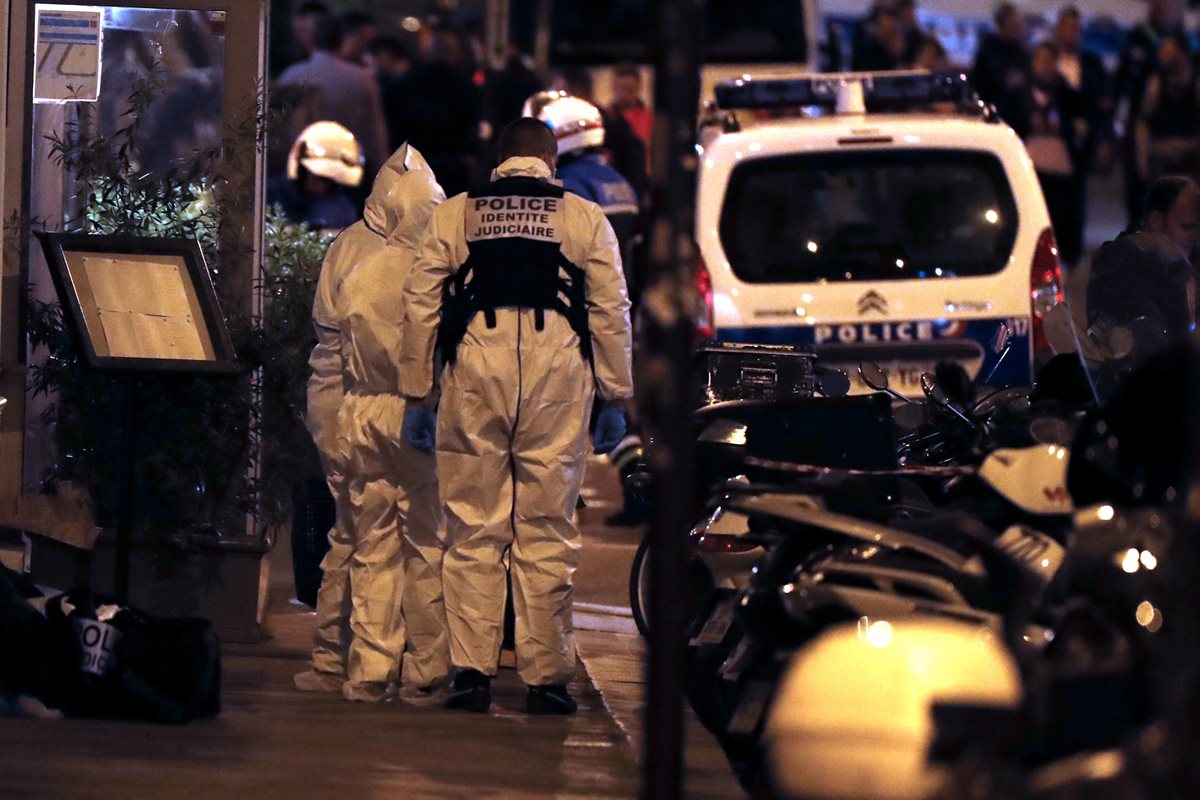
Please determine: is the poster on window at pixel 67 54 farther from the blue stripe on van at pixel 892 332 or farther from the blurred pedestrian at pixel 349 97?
the blurred pedestrian at pixel 349 97

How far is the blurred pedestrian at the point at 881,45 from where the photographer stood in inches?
776

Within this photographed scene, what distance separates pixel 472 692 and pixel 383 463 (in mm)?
850

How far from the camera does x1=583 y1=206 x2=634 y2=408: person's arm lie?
7.47m

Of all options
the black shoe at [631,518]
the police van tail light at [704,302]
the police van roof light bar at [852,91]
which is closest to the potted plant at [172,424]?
the police van tail light at [704,302]

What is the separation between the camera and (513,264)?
738 centimetres

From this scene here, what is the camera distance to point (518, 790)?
6.51 m

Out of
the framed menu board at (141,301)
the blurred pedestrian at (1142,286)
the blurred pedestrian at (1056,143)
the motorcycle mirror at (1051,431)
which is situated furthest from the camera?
the blurred pedestrian at (1056,143)

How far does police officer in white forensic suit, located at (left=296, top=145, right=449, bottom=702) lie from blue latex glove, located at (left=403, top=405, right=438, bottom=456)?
126mm

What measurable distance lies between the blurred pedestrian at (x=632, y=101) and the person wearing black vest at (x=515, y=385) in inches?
345

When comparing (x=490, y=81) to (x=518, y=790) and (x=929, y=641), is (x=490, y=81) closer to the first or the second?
(x=518, y=790)

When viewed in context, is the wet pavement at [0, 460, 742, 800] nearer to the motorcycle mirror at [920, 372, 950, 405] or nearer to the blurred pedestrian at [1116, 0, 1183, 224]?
the motorcycle mirror at [920, 372, 950, 405]

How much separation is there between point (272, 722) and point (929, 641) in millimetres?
3343

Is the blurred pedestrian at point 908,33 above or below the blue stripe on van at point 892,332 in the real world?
above

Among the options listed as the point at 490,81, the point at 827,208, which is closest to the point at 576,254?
the point at 827,208
